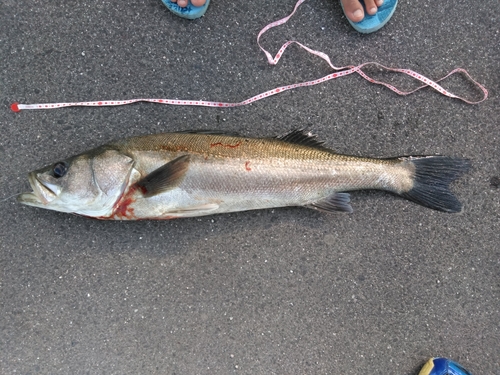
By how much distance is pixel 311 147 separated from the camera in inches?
115

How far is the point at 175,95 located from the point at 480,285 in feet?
10.2

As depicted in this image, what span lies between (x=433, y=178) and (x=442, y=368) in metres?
1.61

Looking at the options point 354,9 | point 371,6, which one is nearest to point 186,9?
point 354,9

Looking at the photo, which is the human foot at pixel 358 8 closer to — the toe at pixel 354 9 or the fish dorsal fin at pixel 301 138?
the toe at pixel 354 9

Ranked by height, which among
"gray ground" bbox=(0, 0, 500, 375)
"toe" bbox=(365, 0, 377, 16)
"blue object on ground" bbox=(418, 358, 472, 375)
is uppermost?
"toe" bbox=(365, 0, 377, 16)

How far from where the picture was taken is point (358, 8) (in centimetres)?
312

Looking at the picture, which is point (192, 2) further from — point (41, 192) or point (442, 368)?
point (442, 368)

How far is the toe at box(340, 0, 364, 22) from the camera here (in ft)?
10.2

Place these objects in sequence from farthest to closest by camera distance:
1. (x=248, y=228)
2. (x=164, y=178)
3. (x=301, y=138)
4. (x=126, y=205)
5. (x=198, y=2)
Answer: (x=248, y=228), (x=198, y=2), (x=301, y=138), (x=126, y=205), (x=164, y=178)

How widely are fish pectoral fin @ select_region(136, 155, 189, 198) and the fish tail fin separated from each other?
5.61 feet

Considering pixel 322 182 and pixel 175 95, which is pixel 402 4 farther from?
pixel 175 95

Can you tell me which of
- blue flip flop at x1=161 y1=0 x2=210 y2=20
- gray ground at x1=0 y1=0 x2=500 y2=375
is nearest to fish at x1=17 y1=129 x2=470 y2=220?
gray ground at x1=0 y1=0 x2=500 y2=375

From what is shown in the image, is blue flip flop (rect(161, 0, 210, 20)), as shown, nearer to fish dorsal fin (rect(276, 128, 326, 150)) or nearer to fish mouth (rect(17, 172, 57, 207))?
fish dorsal fin (rect(276, 128, 326, 150))

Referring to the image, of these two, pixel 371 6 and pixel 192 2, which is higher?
pixel 192 2
